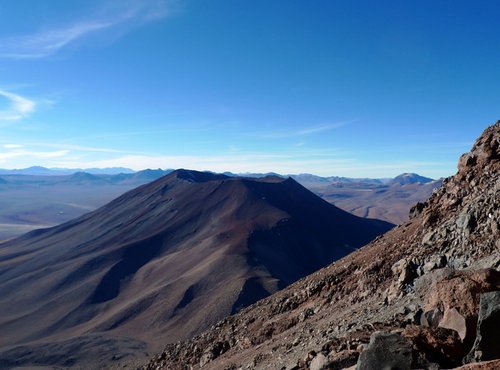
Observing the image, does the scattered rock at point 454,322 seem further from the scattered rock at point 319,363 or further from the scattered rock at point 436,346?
the scattered rock at point 319,363

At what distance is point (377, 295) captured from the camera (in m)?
15.1

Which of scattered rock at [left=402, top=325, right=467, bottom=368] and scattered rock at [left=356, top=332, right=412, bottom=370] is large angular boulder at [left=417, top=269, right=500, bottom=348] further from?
scattered rock at [left=356, top=332, right=412, bottom=370]

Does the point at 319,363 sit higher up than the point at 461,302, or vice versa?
the point at 461,302

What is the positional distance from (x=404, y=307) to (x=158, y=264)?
61.0 m

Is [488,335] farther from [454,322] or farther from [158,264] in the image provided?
[158,264]

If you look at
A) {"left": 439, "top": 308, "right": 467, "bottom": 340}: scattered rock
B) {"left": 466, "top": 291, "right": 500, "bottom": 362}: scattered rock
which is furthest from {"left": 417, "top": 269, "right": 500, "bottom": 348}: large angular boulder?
{"left": 466, "top": 291, "right": 500, "bottom": 362}: scattered rock

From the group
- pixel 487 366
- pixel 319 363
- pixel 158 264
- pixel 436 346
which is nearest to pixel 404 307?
pixel 319 363

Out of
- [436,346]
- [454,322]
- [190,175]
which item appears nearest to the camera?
[436,346]

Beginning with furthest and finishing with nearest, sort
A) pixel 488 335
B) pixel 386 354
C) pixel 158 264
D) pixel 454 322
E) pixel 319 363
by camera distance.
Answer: pixel 158 264
pixel 319 363
pixel 454 322
pixel 386 354
pixel 488 335

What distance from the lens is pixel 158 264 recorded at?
2707 inches

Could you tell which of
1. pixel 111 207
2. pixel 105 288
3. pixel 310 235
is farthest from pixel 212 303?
pixel 111 207

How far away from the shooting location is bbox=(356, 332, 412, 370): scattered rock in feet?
22.7

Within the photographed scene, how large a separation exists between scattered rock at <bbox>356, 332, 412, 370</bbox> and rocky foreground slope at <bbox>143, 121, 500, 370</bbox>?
0.05 ft

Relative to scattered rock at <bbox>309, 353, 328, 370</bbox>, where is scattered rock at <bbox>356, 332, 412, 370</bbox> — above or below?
above
